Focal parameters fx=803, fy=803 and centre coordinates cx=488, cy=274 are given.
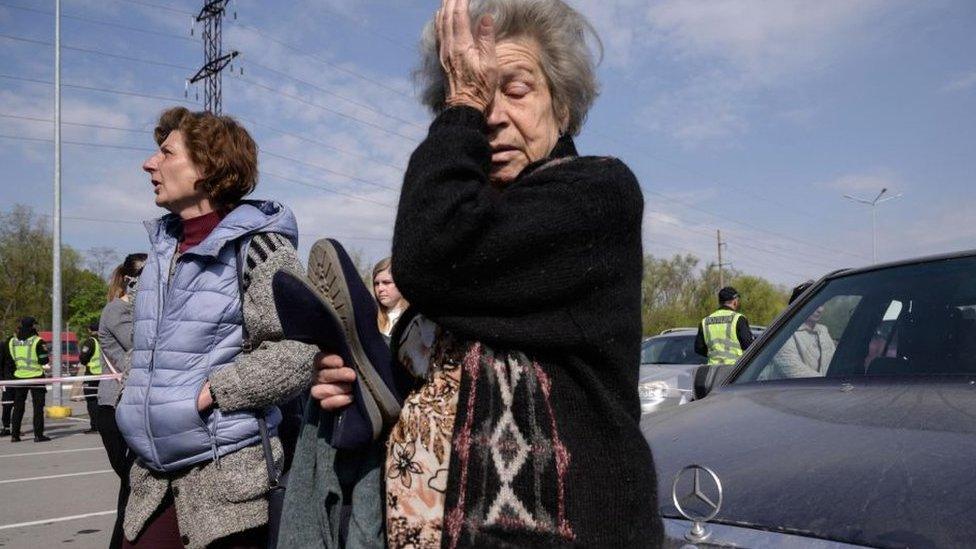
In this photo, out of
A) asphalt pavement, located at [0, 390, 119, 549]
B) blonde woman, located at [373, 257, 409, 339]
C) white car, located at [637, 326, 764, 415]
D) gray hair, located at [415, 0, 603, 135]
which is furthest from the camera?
white car, located at [637, 326, 764, 415]

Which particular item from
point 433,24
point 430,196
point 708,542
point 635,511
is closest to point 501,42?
point 433,24

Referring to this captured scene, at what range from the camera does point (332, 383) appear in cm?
155

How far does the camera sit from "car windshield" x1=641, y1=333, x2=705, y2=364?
1043 centimetres

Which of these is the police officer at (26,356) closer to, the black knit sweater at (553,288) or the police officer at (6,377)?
the police officer at (6,377)

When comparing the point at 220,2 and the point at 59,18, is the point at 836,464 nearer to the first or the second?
the point at 59,18

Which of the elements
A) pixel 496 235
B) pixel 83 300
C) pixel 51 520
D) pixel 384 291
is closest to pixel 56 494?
pixel 51 520

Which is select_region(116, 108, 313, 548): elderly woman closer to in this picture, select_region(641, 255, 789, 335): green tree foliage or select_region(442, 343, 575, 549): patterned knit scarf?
select_region(442, 343, 575, 549): patterned knit scarf

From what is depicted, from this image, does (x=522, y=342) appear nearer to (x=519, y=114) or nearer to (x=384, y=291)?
(x=519, y=114)

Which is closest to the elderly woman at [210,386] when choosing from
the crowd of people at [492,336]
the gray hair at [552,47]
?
the crowd of people at [492,336]

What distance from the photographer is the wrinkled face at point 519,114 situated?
4.74 feet

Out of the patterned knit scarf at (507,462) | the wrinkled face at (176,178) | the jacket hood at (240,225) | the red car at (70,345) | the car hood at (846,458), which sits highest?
the wrinkled face at (176,178)

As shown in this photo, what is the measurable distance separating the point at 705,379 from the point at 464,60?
2477mm

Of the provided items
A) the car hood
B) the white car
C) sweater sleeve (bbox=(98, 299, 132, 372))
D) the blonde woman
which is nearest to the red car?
the white car

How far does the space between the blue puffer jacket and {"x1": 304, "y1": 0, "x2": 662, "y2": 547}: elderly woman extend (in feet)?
3.68
